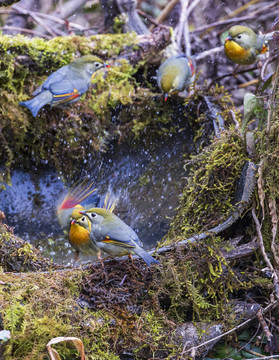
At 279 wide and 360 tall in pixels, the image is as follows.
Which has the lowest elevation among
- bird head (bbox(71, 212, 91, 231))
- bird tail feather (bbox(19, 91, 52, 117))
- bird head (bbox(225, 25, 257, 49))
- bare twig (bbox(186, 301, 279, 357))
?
bare twig (bbox(186, 301, 279, 357))

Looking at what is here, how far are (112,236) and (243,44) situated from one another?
2801 millimetres

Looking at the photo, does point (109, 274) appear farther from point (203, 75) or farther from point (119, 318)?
point (203, 75)

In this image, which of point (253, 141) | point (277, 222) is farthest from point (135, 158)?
point (277, 222)

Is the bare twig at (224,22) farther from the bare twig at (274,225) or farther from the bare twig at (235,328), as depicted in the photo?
the bare twig at (235,328)

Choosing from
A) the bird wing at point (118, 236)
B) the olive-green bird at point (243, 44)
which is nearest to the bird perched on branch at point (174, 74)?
the olive-green bird at point (243, 44)

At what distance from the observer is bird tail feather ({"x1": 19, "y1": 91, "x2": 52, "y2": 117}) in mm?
3646

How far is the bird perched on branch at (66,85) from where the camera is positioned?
146 inches

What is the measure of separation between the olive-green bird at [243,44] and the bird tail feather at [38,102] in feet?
6.11

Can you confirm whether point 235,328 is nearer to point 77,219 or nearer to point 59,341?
point 59,341

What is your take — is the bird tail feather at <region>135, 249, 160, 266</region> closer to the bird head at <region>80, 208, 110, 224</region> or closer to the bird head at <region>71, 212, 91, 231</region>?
the bird head at <region>80, 208, 110, 224</region>

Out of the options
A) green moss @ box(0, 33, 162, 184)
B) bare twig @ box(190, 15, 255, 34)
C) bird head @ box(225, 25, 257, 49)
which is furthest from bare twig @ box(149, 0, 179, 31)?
green moss @ box(0, 33, 162, 184)

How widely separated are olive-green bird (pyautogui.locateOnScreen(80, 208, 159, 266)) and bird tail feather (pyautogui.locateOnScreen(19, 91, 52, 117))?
4.22ft

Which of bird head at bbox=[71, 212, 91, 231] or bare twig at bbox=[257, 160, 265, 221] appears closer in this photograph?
bare twig at bbox=[257, 160, 265, 221]

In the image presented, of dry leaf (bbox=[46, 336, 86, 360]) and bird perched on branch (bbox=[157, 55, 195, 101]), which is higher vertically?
bird perched on branch (bbox=[157, 55, 195, 101])
